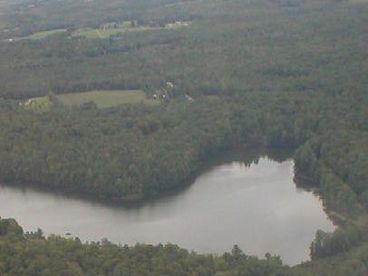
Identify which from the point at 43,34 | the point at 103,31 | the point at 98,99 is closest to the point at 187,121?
the point at 98,99

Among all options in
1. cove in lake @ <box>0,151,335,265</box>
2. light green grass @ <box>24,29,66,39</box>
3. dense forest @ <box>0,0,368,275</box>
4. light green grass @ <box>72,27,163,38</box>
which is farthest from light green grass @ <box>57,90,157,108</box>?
light green grass @ <box>24,29,66,39</box>

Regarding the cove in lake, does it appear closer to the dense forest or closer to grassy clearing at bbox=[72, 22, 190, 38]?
the dense forest

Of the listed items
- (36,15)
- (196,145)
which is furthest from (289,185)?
(36,15)

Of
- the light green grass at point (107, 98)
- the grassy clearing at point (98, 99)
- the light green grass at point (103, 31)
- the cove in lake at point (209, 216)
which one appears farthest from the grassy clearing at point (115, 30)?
the cove in lake at point (209, 216)

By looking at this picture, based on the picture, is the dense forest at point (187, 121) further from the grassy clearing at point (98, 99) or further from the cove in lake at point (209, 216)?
the cove in lake at point (209, 216)

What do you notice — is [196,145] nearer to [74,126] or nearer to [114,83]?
[74,126]

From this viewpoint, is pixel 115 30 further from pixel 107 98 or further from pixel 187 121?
pixel 187 121
